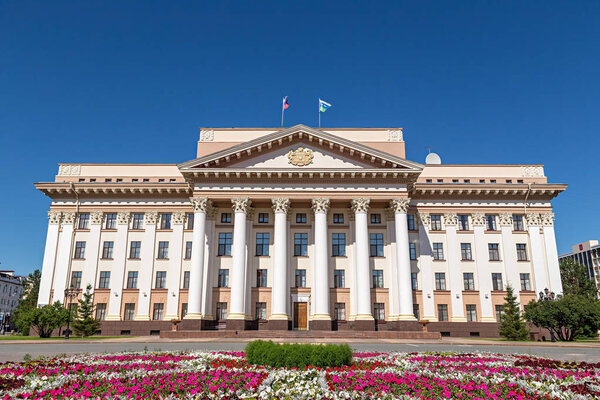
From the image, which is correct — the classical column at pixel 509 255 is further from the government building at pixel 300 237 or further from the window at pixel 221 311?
the window at pixel 221 311

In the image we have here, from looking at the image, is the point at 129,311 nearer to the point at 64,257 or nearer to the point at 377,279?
the point at 64,257

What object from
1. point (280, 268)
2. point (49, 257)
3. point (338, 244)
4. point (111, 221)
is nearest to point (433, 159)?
point (338, 244)

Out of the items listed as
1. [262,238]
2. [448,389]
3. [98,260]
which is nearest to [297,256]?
[262,238]

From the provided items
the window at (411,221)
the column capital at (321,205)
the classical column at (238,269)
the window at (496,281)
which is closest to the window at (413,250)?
the window at (411,221)

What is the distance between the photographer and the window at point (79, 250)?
43.7 meters

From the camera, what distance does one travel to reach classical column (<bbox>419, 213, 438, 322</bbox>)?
41.2 m

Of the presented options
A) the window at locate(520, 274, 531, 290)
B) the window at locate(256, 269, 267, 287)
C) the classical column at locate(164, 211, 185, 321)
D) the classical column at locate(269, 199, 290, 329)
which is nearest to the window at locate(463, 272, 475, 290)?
the window at locate(520, 274, 531, 290)

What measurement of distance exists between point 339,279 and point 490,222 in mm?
16512

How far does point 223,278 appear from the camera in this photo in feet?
135

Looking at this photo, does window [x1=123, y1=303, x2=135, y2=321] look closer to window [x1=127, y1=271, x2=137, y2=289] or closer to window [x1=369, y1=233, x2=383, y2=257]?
window [x1=127, y1=271, x2=137, y2=289]

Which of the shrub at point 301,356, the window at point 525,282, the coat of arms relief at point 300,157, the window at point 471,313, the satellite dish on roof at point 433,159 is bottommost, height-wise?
the shrub at point 301,356

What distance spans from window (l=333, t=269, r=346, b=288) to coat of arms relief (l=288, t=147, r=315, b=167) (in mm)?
10613

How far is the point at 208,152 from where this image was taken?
4322cm

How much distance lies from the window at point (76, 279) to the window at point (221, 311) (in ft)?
46.7
